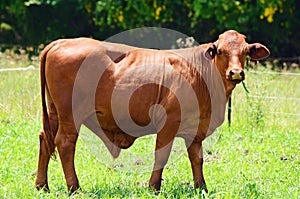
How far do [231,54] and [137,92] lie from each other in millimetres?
949

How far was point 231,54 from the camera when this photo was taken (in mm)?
5824

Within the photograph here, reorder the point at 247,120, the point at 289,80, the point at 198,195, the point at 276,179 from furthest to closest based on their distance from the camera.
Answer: the point at 289,80, the point at 247,120, the point at 276,179, the point at 198,195

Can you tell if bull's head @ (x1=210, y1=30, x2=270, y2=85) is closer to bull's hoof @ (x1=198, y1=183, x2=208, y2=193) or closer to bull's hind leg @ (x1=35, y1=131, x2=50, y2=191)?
bull's hoof @ (x1=198, y1=183, x2=208, y2=193)

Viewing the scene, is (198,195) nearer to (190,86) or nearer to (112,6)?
(190,86)

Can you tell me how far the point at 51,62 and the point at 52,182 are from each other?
4.26ft

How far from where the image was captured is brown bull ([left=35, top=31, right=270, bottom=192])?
19.8 ft

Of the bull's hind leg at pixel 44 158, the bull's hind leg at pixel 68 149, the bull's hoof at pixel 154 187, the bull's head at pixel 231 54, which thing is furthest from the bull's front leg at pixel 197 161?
the bull's hind leg at pixel 44 158

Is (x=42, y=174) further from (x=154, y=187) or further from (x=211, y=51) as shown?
(x=211, y=51)

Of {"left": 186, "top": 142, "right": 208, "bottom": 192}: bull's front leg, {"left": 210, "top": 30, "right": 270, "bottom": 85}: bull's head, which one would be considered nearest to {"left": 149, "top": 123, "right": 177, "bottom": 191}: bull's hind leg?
{"left": 186, "top": 142, "right": 208, "bottom": 192}: bull's front leg

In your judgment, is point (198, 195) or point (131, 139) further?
point (131, 139)

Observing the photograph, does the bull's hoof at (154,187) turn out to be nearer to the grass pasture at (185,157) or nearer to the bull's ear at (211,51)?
the grass pasture at (185,157)

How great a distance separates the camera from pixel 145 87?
238 inches

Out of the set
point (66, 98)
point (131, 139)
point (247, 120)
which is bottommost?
point (247, 120)

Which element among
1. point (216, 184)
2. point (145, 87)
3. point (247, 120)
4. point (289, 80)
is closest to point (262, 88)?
point (247, 120)
